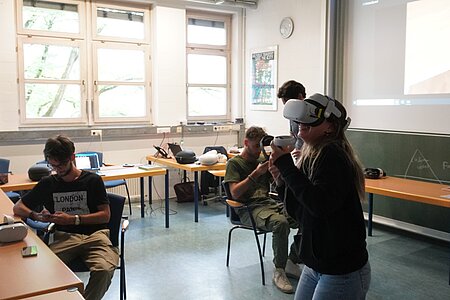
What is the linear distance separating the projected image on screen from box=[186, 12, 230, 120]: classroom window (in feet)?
10.3

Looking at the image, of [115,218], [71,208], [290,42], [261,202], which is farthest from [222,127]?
[71,208]

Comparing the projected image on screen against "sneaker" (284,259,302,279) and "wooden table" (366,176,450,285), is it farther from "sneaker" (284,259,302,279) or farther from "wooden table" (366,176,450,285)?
"sneaker" (284,259,302,279)

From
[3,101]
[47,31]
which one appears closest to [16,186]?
[3,101]

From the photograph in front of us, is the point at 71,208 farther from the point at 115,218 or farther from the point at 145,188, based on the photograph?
the point at 145,188

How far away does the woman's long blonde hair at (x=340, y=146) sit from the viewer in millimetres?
1608

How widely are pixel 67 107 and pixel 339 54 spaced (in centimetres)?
351

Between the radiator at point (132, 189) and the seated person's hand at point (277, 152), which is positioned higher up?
the seated person's hand at point (277, 152)

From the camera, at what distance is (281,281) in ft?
11.0

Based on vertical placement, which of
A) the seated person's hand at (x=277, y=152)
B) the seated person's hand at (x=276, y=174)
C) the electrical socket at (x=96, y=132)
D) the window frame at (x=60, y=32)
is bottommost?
the electrical socket at (x=96, y=132)

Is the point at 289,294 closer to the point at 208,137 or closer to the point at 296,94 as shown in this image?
the point at 296,94

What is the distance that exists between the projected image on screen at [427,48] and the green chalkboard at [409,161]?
0.50 m

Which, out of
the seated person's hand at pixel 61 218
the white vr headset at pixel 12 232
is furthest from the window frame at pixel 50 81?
the white vr headset at pixel 12 232

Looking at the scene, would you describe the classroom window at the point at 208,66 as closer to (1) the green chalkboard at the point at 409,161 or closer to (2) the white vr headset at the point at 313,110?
(1) the green chalkboard at the point at 409,161

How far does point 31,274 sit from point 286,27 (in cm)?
512
